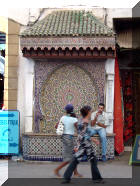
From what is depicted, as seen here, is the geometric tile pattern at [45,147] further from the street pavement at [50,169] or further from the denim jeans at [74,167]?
the denim jeans at [74,167]

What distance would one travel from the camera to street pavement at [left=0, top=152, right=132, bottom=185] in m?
10.7

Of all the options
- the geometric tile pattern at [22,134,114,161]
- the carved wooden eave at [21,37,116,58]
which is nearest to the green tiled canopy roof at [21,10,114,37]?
the carved wooden eave at [21,37,116,58]

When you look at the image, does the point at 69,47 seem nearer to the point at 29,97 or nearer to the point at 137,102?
the point at 29,97

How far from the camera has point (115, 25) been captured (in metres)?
15.4

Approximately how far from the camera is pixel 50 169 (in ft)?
38.4

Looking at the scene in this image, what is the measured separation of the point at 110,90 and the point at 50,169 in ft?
10.3

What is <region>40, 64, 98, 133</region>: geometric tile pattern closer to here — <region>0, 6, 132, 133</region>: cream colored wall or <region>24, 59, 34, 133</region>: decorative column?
<region>24, 59, 34, 133</region>: decorative column

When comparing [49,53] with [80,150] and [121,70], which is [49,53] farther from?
[80,150]

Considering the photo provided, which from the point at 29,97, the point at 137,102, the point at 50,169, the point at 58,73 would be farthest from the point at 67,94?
the point at 137,102

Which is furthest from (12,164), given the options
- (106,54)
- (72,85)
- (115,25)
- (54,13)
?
(115,25)

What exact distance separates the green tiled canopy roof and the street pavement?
3.50 metres

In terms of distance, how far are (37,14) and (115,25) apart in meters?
2.64

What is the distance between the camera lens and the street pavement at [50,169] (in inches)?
420

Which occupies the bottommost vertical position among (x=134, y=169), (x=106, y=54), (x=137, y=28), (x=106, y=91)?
(x=134, y=169)
